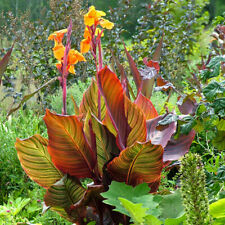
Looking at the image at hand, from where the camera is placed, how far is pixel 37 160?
1.51 meters

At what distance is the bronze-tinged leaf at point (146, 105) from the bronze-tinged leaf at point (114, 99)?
26 centimetres

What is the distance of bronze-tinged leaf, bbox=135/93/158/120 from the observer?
170 centimetres

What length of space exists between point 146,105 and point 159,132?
6.6 inches

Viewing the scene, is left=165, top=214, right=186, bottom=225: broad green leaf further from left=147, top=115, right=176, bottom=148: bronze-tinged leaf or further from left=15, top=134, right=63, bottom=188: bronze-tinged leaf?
left=15, top=134, right=63, bottom=188: bronze-tinged leaf

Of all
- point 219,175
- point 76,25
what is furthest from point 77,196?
point 76,25

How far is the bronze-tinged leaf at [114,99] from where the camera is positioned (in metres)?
1.37

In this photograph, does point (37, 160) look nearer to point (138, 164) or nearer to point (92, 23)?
point (138, 164)

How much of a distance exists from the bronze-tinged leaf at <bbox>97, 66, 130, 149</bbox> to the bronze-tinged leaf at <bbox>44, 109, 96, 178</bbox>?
0.14m

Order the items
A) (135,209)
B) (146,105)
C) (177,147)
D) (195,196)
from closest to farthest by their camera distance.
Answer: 1. (195,196)
2. (135,209)
3. (177,147)
4. (146,105)

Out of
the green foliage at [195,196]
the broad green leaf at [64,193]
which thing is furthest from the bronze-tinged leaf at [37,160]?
the green foliage at [195,196]

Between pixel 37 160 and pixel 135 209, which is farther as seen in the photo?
pixel 37 160

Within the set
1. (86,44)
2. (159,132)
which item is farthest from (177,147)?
(86,44)

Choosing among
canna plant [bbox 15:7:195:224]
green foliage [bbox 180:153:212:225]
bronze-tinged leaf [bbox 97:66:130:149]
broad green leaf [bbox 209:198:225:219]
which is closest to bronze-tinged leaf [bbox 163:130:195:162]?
canna plant [bbox 15:7:195:224]

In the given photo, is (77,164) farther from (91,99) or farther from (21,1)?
(21,1)
